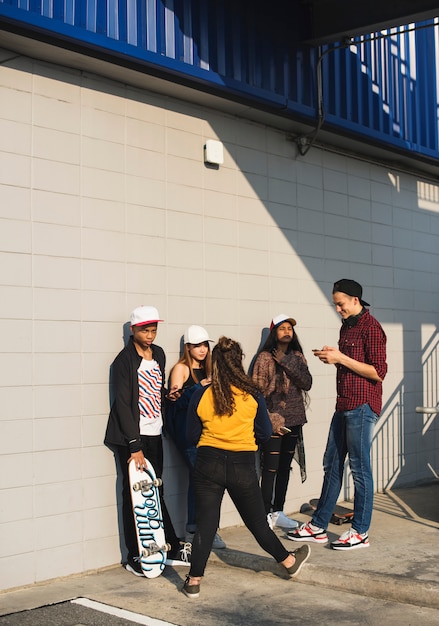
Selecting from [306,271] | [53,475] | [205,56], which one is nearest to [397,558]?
[53,475]

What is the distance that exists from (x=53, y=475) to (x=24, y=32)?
3.39 meters

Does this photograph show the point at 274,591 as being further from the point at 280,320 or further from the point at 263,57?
the point at 263,57

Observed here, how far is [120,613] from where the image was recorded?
562cm

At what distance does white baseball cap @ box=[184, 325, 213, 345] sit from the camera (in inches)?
290

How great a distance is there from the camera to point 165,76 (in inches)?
286

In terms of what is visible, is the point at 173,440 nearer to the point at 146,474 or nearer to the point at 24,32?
the point at 146,474

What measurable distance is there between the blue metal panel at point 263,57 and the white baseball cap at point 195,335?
7.28 feet

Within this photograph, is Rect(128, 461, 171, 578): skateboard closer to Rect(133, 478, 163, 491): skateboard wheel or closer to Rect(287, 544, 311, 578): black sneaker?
Rect(133, 478, 163, 491): skateboard wheel

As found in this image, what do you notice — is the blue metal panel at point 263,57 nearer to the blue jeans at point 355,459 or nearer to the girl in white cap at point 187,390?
the girl in white cap at point 187,390

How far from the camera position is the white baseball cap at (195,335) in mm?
7367

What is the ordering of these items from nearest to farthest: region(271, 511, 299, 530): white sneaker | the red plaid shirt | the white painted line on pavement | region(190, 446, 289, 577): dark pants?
the white painted line on pavement < region(190, 446, 289, 577): dark pants < the red plaid shirt < region(271, 511, 299, 530): white sneaker

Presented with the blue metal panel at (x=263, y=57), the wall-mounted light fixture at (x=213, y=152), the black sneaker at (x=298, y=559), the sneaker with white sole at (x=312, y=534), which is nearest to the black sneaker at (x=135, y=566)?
the black sneaker at (x=298, y=559)

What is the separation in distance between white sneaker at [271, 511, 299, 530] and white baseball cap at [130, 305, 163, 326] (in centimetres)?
240

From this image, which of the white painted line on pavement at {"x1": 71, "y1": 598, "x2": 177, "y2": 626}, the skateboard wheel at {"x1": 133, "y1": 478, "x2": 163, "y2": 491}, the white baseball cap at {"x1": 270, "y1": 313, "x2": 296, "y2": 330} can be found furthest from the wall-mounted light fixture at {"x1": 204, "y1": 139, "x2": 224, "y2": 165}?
the white painted line on pavement at {"x1": 71, "y1": 598, "x2": 177, "y2": 626}
